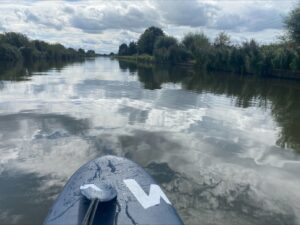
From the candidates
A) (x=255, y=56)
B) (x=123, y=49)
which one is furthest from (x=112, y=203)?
(x=123, y=49)

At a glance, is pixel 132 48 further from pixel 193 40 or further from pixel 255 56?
pixel 255 56

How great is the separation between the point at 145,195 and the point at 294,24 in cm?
4014

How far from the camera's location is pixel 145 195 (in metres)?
3.92

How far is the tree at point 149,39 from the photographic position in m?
98.7

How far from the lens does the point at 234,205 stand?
5484 millimetres

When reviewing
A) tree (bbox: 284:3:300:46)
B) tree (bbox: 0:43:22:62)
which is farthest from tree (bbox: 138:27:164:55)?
tree (bbox: 284:3:300:46)

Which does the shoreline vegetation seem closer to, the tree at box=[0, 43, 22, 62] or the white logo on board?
the white logo on board

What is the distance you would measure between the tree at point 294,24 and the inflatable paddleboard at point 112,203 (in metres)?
39.1

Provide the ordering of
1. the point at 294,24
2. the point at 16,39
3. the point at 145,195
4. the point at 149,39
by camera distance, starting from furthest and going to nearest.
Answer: the point at 149,39, the point at 16,39, the point at 294,24, the point at 145,195

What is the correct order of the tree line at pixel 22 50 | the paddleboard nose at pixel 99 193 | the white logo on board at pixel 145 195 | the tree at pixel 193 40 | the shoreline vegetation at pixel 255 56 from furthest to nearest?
1. the tree line at pixel 22 50
2. the tree at pixel 193 40
3. the shoreline vegetation at pixel 255 56
4. the white logo on board at pixel 145 195
5. the paddleboard nose at pixel 99 193

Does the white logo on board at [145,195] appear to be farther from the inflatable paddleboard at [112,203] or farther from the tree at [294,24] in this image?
the tree at [294,24]

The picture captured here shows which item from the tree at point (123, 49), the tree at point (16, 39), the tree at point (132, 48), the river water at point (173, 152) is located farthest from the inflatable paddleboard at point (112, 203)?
the tree at point (123, 49)

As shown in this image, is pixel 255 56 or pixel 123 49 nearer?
pixel 255 56

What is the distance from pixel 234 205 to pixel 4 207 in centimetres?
394
